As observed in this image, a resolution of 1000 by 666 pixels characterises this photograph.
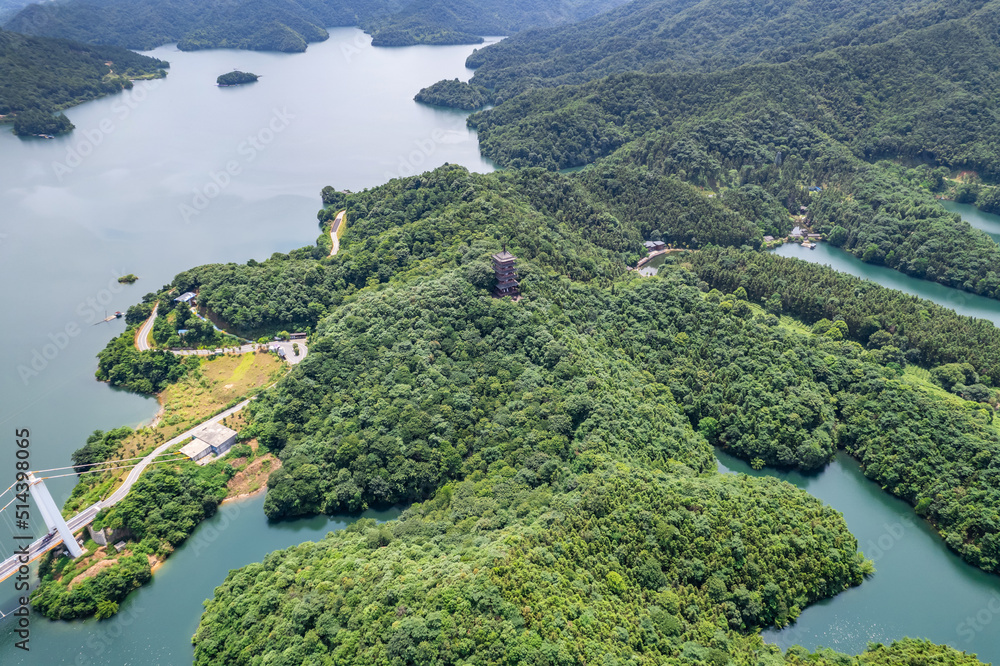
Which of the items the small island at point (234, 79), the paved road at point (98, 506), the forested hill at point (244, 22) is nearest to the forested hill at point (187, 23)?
the forested hill at point (244, 22)

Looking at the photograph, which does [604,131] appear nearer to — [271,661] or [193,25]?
[271,661]

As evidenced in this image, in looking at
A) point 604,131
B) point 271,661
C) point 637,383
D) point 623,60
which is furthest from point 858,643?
point 623,60

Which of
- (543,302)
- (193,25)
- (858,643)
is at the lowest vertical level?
(858,643)

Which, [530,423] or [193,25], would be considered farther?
[193,25]

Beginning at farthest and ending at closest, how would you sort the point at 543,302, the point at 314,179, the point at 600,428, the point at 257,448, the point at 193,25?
the point at 193,25
the point at 314,179
the point at 543,302
the point at 257,448
the point at 600,428

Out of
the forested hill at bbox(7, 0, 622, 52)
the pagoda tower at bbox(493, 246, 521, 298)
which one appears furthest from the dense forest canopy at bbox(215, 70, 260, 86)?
the pagoda tower at bbox(493, 246, 521, 298)

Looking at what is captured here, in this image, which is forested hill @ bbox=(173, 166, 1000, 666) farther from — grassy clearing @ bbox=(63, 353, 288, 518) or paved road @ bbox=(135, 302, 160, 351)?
paved road @ bbox=(135, 302, 160, 351)
